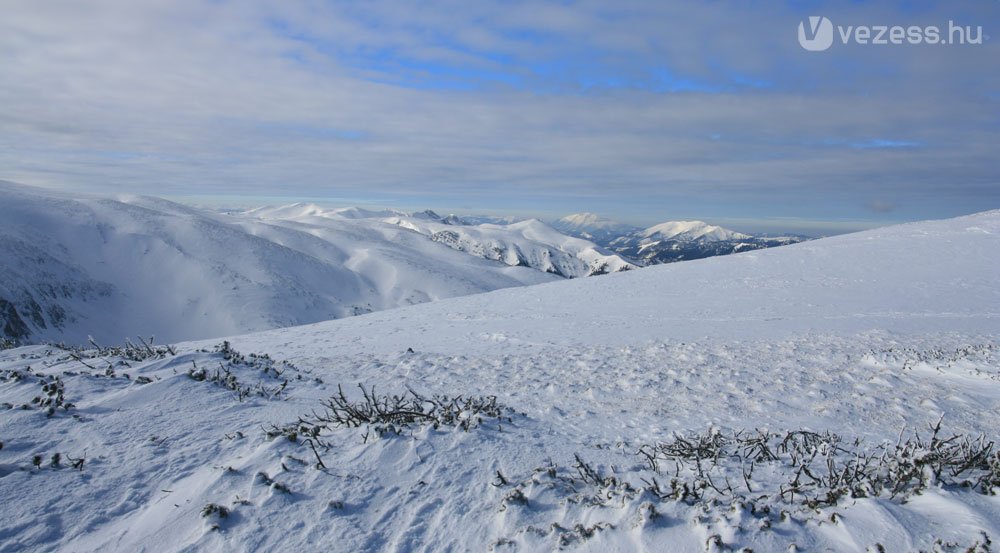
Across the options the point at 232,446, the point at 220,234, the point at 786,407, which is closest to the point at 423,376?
the point at 232,446

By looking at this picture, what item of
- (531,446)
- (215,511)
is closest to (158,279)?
(215,511)

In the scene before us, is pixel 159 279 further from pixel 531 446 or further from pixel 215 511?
pixel 531 446

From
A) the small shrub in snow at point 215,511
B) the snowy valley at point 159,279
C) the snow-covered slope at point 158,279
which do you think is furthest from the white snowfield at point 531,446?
the snow-covered slope at point 158,279

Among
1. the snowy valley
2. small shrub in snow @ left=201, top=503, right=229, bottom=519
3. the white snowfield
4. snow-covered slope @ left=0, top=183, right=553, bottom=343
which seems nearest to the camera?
the white snowfield

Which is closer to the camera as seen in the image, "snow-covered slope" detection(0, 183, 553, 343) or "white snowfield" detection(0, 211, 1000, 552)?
"white snowfield" detection(0, 211, 1000, 552)

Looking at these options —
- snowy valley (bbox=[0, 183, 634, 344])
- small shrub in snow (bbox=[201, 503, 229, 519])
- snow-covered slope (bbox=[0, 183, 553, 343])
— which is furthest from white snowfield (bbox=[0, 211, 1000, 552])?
snow-covered slope (bbox=[0, 183, 553, 343])

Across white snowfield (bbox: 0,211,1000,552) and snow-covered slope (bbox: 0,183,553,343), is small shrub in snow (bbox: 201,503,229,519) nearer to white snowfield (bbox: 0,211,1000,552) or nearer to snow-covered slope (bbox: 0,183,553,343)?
white snowfield (bbox: 0,211,1000,552)
